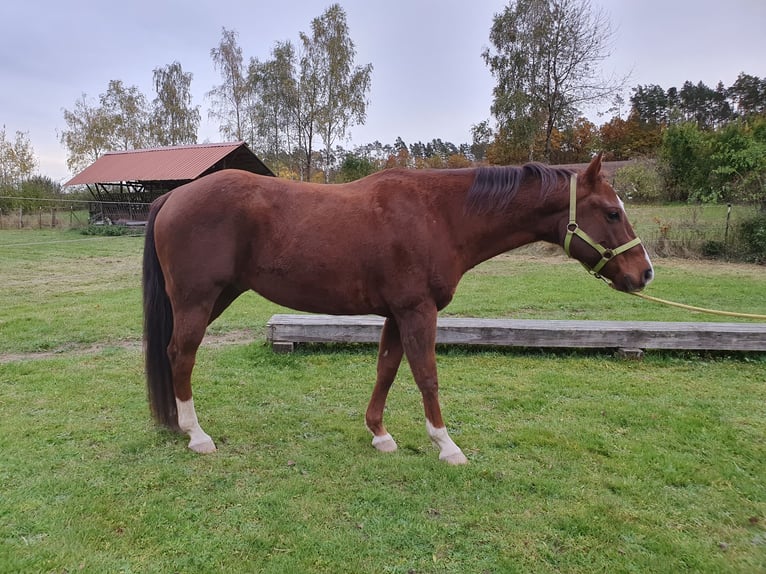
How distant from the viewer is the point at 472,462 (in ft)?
9.40

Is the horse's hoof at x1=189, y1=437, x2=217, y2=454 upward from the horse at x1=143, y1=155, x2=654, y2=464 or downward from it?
downward

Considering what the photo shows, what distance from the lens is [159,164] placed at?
80.0ft

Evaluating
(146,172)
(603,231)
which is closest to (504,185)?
(603,231)

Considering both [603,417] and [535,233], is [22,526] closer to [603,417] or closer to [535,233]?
[535,233]

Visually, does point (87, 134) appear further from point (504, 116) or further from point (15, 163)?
point (504, 116)

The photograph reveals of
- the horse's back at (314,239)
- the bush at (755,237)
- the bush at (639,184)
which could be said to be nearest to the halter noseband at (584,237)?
the horse's back at (314,239)

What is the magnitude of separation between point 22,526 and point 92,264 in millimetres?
12133

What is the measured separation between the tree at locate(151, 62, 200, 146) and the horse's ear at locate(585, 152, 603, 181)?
41048 millimetres

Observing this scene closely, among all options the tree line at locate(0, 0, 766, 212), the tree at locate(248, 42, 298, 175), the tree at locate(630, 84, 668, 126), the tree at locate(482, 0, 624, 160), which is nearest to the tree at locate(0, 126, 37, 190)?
the tree line at locate(0, 0, 766, 212)

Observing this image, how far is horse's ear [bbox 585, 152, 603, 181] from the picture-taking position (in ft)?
8.61

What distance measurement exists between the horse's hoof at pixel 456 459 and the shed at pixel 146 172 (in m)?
22.7

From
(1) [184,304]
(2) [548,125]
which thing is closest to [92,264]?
(1) [184,304]

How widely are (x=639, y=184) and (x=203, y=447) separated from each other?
21.0 metres

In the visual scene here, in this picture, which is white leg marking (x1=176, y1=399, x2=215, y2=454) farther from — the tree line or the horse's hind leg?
the tree line
